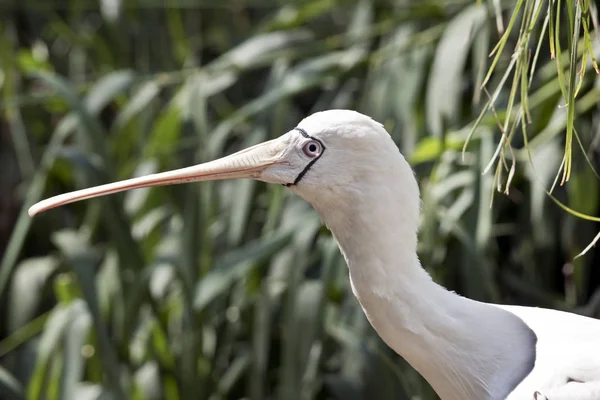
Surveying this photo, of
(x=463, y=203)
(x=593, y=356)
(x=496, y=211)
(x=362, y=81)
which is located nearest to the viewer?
(x=593, y=356)

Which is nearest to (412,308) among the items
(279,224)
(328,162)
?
(328,162)

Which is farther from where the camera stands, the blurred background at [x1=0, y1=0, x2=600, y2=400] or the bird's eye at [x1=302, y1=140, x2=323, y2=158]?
the blurred background at [x1=0, y1=0, x2=600, y2=400]

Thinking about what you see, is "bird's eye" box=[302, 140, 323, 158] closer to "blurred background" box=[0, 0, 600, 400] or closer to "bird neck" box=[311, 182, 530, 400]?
"bird neck" box=[311, 182, 530, 400]

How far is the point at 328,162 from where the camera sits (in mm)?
1289

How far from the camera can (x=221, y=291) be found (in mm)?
2139

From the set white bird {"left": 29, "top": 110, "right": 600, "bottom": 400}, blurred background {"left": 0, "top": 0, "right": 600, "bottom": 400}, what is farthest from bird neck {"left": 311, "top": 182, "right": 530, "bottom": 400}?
blurred background {"left": 0, "top": 0, "right": 600, "bottom": 400}

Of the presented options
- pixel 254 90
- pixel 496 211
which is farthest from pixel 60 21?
pixel 496 211

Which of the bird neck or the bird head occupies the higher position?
the bird head

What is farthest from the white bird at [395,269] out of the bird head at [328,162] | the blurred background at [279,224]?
the blurred background at [279,224]

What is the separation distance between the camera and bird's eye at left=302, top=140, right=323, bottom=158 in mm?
1292

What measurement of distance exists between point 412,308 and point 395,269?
46 mm

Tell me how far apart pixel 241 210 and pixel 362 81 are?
37 cm

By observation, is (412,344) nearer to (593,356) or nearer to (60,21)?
(593,356)

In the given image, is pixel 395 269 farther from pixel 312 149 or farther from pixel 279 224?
pixel 279 224
